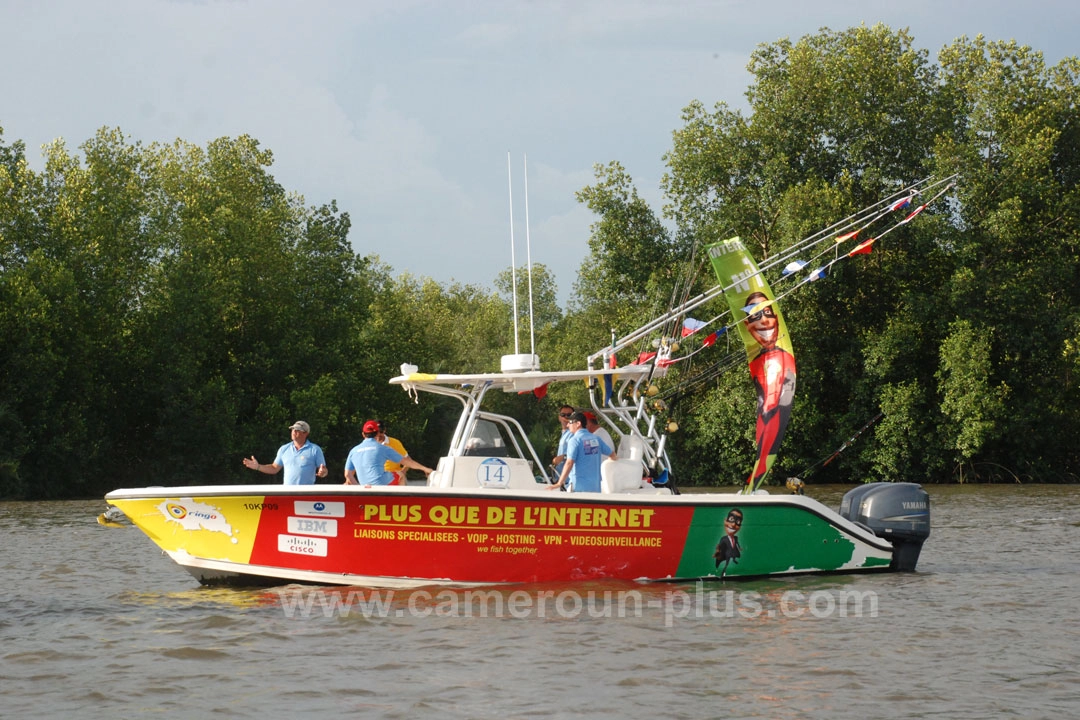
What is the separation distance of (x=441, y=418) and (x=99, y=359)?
18058 mm

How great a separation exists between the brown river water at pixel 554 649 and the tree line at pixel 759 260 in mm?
24347

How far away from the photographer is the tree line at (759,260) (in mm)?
37156

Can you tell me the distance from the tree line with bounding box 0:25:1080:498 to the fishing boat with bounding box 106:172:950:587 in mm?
23993

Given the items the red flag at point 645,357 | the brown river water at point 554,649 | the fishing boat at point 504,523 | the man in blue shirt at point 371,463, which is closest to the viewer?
the brown river water at point 554,649

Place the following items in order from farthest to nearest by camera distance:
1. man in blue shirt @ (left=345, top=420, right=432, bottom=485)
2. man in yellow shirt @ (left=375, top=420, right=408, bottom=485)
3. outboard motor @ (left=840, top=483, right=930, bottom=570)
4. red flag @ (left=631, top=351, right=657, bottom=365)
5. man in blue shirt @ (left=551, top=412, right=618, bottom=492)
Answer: red flag @ (left=631, top=351, right=657, bottom=365)
outboard motor @ (left=840, top=483, right=930, bottom=570)
man in yellow shirt @ (left=375, top=420, right=408, bottom=485)
man in blue shirt @ (left=551, top=412, right=618, bottom=492)
man in blue shirt @ (left=345, top=420, right=432, bottom=485)

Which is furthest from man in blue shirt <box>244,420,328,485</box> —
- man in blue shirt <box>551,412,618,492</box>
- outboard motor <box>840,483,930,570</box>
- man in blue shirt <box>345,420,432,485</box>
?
outboard motor <box>840,483,930,570</box>

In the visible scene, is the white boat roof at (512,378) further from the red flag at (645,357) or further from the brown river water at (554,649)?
the brown river water at (554,649)

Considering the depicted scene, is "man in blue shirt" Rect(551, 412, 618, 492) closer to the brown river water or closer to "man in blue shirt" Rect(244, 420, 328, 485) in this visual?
the brown river water

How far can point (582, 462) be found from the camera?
39.6 feet

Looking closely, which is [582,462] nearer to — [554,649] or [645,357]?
[645,357]

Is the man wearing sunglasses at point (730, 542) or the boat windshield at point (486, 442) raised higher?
the boat windshield at point (486, 442)

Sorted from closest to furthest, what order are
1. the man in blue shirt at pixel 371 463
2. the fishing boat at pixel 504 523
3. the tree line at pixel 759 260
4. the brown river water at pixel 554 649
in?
the brown river water at pixel 554 649
the fishing boat at pixel 504 523
the man in blue shirt at pixel 371 463
the tree line at pixel 759 260

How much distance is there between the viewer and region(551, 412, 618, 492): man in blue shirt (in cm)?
1202

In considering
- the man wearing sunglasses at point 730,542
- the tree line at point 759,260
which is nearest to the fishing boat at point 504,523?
the man wearing sunglasses at point 730,542
